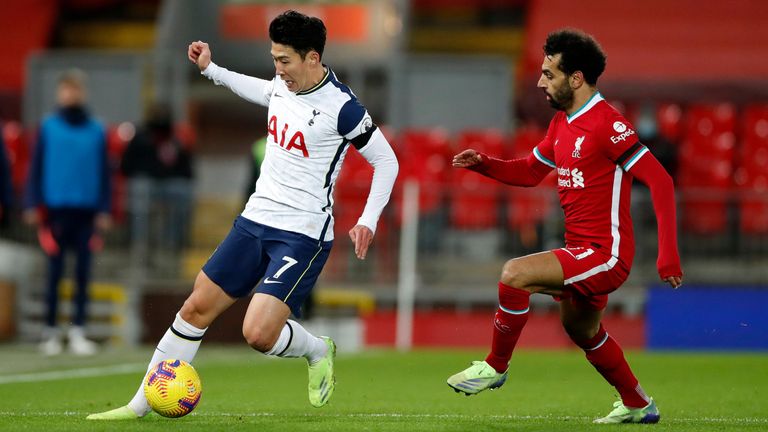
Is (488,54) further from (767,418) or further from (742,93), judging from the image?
(767,418)

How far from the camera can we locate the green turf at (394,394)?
21.9 ft

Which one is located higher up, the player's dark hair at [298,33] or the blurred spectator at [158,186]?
the player's dark hair at [298,33]

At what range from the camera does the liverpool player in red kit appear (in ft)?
21.4

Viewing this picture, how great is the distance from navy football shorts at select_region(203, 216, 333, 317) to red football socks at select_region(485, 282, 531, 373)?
3.23ft

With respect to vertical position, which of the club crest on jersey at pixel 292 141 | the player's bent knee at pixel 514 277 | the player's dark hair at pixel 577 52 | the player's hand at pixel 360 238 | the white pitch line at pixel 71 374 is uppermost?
the player's dark hair at pixel 577 52

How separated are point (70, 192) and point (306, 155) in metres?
6.35

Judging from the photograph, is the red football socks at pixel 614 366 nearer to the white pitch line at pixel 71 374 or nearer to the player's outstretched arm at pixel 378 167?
the player's outstretched arm at pixel 378 167

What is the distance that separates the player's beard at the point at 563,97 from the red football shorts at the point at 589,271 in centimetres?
74

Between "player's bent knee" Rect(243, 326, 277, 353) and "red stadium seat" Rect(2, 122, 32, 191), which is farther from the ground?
"player's bent knee" Rect(243, 326, 277, 353)

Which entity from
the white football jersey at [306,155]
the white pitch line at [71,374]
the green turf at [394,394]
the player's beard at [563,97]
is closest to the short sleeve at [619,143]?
the player's beard at [563,97]

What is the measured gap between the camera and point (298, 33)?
6.66m

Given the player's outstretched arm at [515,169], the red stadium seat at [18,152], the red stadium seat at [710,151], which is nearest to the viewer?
the player's outstretched arm at [515,169]

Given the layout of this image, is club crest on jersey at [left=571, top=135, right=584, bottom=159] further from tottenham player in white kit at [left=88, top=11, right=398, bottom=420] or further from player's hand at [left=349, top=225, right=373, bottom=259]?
player's hand at [left=349, top=225, right=373, bottom=259]

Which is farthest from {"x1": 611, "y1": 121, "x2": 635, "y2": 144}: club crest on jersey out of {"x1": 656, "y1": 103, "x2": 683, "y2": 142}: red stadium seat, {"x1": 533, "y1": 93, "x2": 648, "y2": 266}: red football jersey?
{"x1": 656, "y1": 103, "x2": 683, "y2": 142}: red stadium seat
